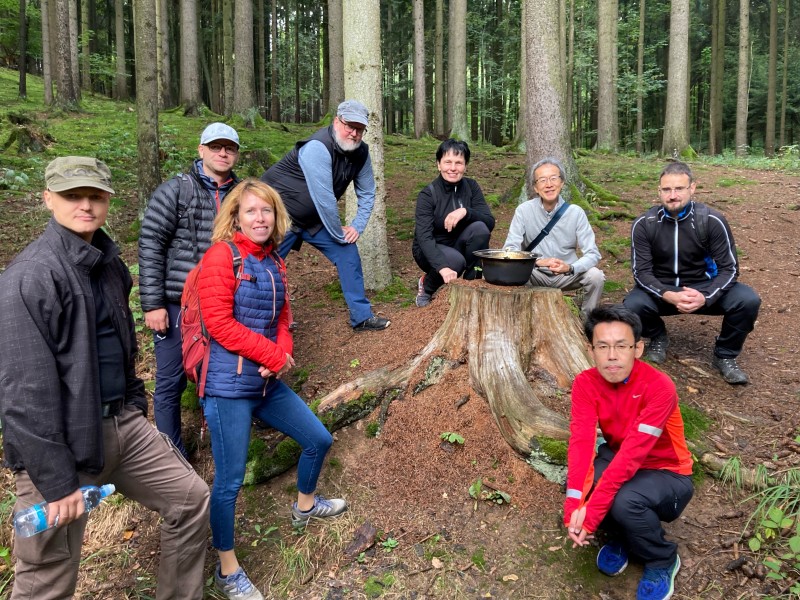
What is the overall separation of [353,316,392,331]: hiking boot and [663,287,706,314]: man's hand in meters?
2.50

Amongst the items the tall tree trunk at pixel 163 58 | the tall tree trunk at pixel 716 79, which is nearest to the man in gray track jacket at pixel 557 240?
the tall tree trunk at pixel 163 58

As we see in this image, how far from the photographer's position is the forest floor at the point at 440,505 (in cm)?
304

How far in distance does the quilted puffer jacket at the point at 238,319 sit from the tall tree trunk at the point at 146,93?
507cm

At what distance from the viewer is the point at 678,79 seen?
13.0 m

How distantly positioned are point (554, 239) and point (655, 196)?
245 inches

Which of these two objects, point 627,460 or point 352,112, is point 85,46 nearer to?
point 352,112

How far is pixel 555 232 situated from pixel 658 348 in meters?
1.44

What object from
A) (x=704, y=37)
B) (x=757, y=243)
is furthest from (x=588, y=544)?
(x=704, y=37)

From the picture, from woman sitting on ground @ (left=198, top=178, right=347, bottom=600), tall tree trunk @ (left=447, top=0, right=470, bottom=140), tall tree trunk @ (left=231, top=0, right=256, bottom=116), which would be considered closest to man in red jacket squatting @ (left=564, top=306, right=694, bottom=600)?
woman sitting on ground @ (left=198, top=178, right=347, bottom=600)

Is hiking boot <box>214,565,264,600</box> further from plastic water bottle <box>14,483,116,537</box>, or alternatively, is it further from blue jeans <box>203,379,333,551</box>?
plastic water bottle <box>14,483,116,537</box>

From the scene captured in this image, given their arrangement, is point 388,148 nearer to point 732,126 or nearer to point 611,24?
point 611,24

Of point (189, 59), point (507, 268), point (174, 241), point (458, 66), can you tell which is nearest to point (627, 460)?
point (507, 268)

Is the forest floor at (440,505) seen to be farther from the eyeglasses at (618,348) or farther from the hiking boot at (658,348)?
the eyeglasses at (618,348)

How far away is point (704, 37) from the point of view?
1099 inches
